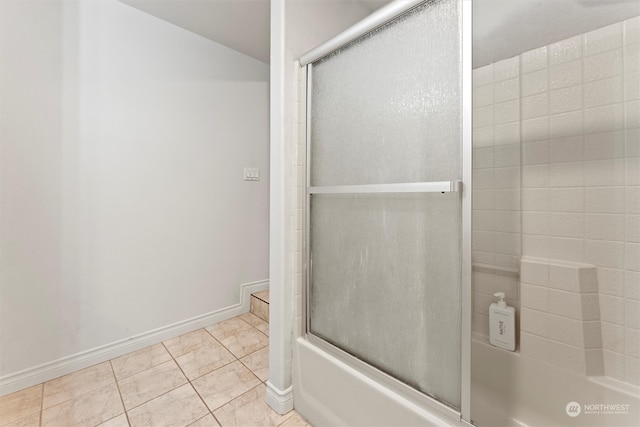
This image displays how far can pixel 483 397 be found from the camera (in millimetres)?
1383

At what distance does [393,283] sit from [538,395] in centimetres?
90

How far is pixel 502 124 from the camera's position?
4.80ft

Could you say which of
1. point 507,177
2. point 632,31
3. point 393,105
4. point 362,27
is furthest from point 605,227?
point 362,27

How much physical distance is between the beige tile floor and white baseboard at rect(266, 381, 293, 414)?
0.03m

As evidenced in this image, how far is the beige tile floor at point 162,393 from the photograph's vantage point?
4.34 ft

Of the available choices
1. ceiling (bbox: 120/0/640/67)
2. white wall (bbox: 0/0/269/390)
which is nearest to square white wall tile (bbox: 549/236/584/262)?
ceiling (bbox: 120/0/640/67)

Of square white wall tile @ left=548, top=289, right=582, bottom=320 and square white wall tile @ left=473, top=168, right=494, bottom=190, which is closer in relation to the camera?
square white wall tile @ left=548, top=289, right=582, bottom=320

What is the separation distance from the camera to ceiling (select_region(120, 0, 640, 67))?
1.20 metres

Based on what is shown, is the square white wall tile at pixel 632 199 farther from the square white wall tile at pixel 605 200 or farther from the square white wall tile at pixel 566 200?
the square white wall tile at pixel 566 200

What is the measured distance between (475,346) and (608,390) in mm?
483

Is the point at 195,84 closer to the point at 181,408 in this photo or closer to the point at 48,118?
the point at 48,118

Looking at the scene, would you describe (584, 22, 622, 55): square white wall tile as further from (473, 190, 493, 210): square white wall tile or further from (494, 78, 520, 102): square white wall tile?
(473, 190, 493, 210): square white wall tile

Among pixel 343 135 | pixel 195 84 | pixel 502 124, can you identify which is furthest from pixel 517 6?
pixel 195 84

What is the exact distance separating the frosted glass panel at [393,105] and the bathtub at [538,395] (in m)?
1.07
